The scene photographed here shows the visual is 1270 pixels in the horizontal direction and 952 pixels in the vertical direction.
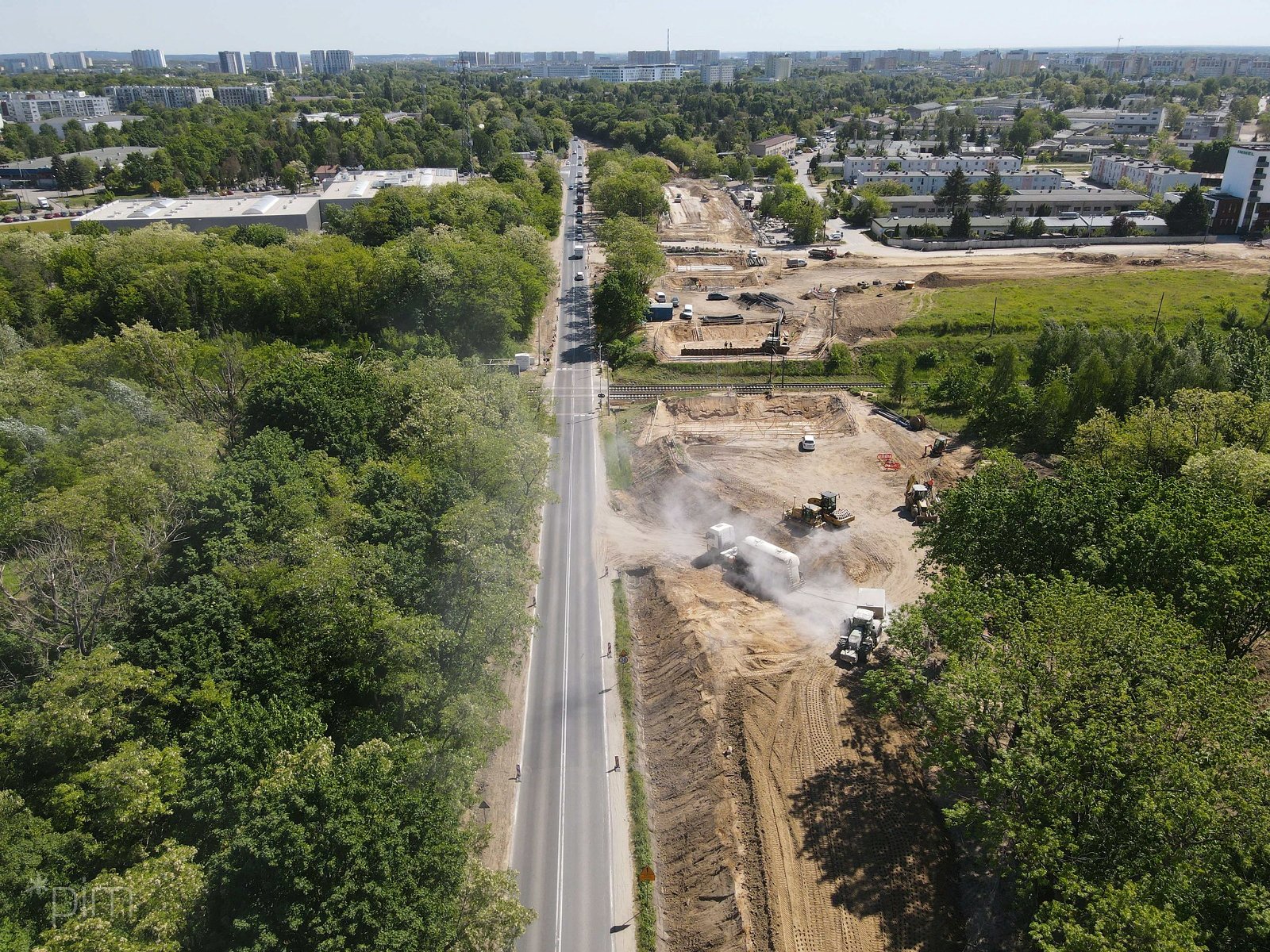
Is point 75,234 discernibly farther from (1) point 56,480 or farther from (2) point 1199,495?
(2) point 1199,495

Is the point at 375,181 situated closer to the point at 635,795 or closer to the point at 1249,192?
the point at 635,795

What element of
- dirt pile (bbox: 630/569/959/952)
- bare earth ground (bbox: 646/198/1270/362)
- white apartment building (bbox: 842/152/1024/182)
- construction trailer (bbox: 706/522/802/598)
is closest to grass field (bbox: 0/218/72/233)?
bare earth ground (bbox: 646/198/1270/362)

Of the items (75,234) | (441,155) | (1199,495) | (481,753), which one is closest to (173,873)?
(481,753)

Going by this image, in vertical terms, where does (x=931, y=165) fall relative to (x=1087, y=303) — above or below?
above

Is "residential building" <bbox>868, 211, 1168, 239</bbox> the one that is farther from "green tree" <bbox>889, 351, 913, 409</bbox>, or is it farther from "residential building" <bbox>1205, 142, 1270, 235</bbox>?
"green tree" <bbox>889, 351, 913, 409</bbox>

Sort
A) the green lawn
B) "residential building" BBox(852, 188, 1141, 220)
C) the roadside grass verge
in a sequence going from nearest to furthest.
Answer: the roadside grass verge
the green lawn
"residential building" BBox(852, 188, 1141, 220)

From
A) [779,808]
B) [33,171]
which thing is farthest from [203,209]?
[779,808]
